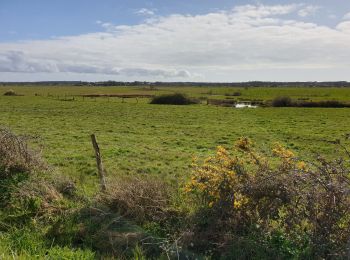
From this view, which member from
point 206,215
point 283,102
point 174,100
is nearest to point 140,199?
point 206,215

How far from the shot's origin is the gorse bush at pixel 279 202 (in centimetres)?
503

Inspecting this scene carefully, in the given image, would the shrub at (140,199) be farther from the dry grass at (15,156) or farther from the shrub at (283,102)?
the shrub at (283,102)

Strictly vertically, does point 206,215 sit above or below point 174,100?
below

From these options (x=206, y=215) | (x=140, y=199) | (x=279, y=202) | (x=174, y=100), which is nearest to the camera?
(x=279, y=202)

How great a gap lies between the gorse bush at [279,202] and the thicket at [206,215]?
15 millimetres

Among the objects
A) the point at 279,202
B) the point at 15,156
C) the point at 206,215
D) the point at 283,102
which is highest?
the point at 283,102

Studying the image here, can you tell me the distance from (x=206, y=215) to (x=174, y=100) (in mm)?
62307

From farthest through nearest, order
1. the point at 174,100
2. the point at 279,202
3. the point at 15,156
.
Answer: the point at 174,100 < the point at 15,156 < the point at 279,202

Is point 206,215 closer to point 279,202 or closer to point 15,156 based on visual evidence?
point 279,202

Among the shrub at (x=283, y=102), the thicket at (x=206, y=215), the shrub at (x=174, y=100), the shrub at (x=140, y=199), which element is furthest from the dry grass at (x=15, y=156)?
the shrub at (x=174, y=100)

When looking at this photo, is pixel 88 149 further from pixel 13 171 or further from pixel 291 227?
pixel 291 227

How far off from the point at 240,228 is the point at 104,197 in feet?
9.40

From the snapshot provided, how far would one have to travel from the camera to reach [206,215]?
6.04 metres

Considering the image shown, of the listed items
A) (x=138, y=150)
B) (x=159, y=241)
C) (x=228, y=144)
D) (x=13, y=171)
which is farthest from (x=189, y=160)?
(x=159, y=241)
